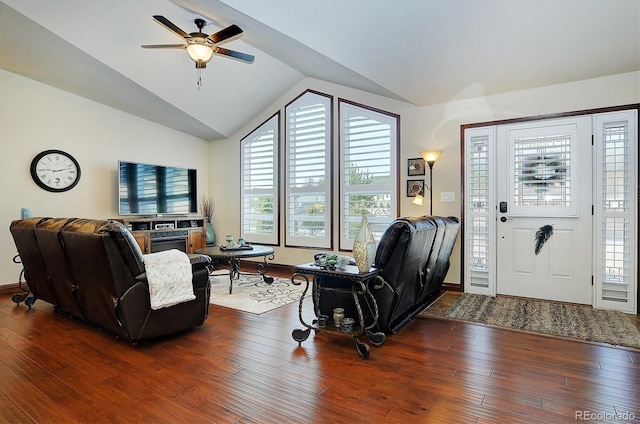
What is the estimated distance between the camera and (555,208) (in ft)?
13.7

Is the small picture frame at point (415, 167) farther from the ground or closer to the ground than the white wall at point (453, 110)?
closer to the ground

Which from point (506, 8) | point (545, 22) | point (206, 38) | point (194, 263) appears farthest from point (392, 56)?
point (194, 263)

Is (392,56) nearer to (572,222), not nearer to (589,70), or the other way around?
(589,70)

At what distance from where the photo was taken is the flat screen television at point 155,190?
18.7 ft

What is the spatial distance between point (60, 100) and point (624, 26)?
6815 mm

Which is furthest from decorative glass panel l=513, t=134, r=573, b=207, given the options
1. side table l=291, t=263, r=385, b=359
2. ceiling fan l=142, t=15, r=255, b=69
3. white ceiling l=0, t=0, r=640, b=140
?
ceiling fan l=142, t=15, r=255, b=69

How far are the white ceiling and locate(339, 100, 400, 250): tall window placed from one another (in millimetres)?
493

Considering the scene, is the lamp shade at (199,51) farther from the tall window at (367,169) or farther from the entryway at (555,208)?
the entryway at (555,208)

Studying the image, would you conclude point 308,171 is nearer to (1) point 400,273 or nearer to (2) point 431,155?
(2) point 431,155

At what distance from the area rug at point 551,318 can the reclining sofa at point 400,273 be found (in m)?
0.63

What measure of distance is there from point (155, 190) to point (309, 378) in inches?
193

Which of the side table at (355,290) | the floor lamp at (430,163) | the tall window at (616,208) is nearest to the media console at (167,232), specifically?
the side table at (355,290)

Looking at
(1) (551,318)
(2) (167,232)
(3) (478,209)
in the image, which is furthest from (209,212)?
(1) (551,318)

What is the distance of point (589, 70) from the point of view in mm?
3807
